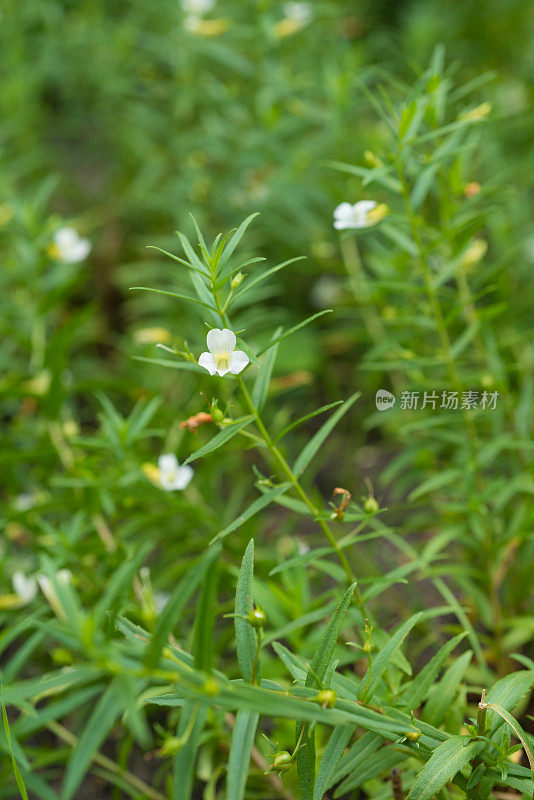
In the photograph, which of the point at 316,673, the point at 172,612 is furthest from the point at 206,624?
the point at 316,673

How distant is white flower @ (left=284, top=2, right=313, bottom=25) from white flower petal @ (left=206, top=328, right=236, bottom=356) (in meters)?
1.59

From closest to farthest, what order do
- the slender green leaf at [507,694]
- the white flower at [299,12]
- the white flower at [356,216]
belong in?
the slender green leaf at [507,694] < the white flower at [356,216] < the white flower at [299,12]

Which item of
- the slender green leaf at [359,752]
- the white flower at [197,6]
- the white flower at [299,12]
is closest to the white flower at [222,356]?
the slender green leaf at [359,752]

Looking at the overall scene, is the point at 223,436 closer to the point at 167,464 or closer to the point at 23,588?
the point at 167,464

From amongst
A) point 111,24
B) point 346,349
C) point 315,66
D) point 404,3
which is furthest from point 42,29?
point 346,349

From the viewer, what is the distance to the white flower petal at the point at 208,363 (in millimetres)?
801

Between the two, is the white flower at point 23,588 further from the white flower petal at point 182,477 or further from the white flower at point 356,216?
the white flower at point 356,216

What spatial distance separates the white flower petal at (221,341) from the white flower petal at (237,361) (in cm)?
1

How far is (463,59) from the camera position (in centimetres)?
267

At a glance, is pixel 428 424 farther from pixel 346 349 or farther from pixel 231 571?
pixel 346 349

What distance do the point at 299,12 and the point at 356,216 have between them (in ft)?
4.05

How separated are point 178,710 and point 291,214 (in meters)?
1.61

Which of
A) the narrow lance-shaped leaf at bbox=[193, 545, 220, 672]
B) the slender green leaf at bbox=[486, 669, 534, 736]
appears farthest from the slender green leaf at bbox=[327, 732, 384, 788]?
the narrow lance-shaped leaf at bbox=[193, 545, 220, 672]

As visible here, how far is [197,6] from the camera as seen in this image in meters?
2.11
